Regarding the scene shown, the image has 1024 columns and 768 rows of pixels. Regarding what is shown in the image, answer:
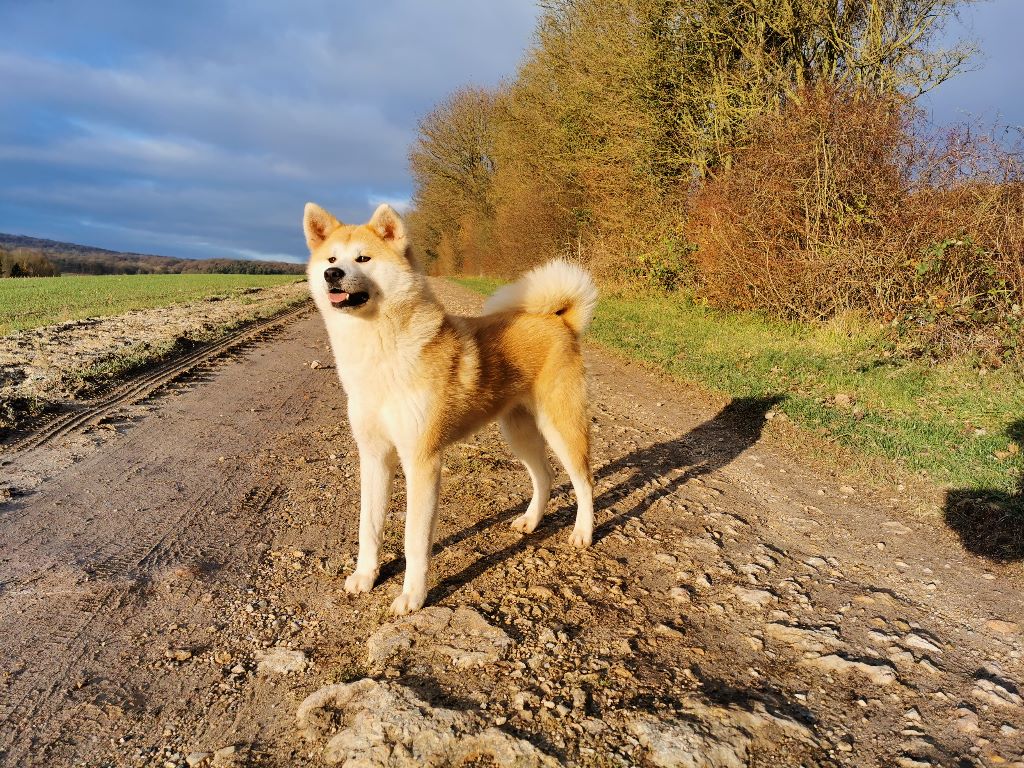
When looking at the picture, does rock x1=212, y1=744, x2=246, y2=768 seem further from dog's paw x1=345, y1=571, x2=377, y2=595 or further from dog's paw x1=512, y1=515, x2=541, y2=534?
dog's paw x1=512, y1=515, x2=541, y2=534

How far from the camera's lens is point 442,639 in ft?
9.71

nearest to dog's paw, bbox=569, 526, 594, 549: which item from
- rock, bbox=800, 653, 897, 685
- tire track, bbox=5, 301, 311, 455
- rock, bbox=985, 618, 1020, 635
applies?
rock, bbox=800, 653, 897, 685

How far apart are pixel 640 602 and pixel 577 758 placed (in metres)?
1.26

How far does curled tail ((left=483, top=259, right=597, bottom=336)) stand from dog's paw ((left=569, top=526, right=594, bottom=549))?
4.50 feet

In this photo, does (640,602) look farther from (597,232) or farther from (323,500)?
(597,232)

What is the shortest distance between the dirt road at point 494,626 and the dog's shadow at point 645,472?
32 mm

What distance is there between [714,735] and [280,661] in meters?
1.88

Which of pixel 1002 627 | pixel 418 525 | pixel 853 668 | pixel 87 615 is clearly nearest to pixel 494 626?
pixel 418 525

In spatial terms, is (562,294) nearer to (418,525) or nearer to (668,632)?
(418,525)

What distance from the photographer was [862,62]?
41.5 ft

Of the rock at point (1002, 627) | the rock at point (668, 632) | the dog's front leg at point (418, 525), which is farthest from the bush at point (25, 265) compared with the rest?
the rock at point (1002, 627)

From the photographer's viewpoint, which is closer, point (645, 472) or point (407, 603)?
point (407, 603)

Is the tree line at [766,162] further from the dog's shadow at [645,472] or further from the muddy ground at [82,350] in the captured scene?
the muddy ground at [82,350]

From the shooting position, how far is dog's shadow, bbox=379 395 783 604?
3787mm
